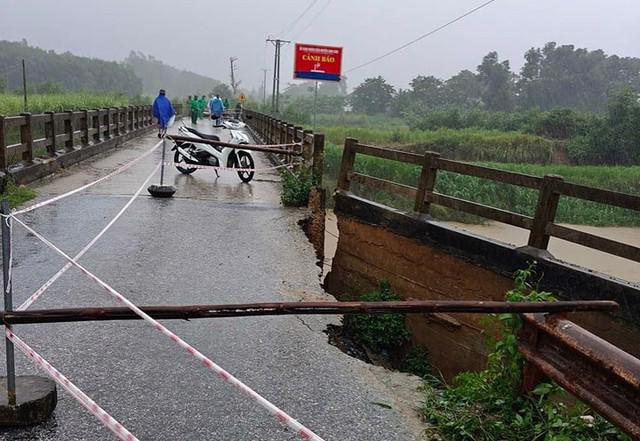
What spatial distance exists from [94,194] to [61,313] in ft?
27.4

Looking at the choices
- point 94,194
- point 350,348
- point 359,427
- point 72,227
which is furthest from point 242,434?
point 94,194

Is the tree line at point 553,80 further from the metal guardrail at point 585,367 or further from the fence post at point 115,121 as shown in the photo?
the metal guardrail at point 585,367

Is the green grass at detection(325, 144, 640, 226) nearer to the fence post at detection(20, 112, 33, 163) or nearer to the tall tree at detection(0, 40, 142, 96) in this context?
the fence post at detection(20, 112, 33, 163)

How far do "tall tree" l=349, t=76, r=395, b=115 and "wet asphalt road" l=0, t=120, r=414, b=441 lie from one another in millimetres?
111323

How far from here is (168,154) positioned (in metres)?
18.2

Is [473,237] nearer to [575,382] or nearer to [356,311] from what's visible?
[575,382]

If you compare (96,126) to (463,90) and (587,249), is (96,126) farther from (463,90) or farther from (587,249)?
(463,90)

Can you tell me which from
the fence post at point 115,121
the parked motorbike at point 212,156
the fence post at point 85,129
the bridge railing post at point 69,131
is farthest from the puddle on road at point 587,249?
the bridge railing post at point 69,131

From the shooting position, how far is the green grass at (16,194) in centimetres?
912

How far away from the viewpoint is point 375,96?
392 ft

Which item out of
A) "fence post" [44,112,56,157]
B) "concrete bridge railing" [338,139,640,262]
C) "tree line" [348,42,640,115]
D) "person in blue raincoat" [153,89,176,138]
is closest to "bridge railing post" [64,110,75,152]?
"fence post" [44,112,56,157]

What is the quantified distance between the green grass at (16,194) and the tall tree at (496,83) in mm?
91775

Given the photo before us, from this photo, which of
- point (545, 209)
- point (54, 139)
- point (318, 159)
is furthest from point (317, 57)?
point (545, 209)

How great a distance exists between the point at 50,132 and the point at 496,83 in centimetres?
9442
